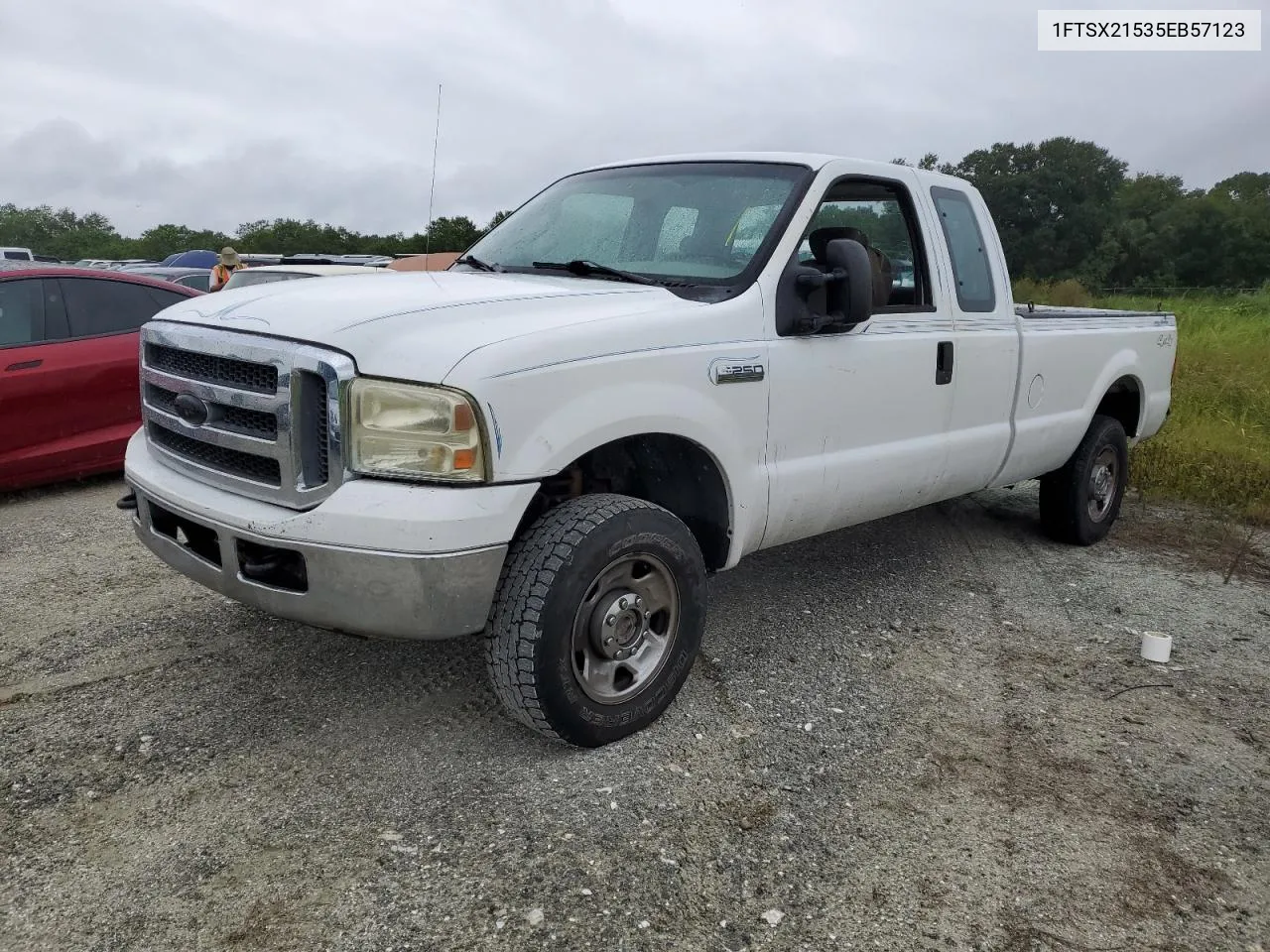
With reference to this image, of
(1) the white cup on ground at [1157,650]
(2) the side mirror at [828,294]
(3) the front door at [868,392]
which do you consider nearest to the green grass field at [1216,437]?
(1) the white cup on ground at [1157,650]

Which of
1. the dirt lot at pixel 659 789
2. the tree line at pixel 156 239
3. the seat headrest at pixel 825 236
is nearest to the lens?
the dirt lot at pixel 659 789

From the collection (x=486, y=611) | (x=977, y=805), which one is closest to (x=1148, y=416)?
(x=977, y=805)

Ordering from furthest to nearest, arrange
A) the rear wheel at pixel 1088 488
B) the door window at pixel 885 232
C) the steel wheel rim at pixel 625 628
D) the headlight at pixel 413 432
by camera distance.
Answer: the rear wheel at pixel 1088 488 < the door window at pixel 885 232 < the steel wheel rim at pixel 625 628 < the headlight at pixel 413 432

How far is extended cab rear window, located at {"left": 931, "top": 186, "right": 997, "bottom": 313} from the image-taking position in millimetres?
4527

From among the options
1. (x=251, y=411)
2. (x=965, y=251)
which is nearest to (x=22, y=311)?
(x=251, y=411)

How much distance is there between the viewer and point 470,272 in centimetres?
403

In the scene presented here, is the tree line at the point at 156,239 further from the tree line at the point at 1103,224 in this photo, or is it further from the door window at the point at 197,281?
the tree line at the point at 1103,224

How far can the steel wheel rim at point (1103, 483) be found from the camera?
5.82m

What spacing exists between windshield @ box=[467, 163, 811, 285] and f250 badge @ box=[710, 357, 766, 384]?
13.0 inches

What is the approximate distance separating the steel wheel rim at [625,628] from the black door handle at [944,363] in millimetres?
1735

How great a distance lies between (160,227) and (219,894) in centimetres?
7304

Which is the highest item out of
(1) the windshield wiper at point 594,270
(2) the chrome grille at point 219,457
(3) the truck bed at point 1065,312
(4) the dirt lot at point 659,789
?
(1) the windshield wiper at point 594,270

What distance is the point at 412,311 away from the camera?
291 centimetres

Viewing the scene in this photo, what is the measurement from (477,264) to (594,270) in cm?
68
